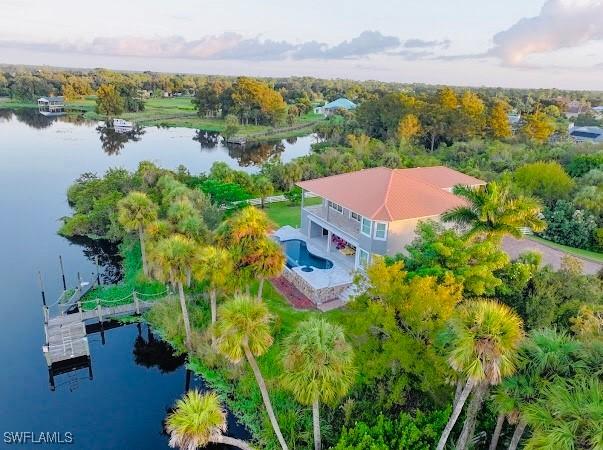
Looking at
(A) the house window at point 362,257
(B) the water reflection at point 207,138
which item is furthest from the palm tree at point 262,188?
(B) the water reflection at point 207,138

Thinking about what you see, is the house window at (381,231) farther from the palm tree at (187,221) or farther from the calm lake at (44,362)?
the calm lake at (44,362)

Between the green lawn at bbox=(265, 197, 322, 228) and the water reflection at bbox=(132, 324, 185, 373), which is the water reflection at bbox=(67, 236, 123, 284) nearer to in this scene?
the water reflection at bbox=(132, 324, 185, 373)

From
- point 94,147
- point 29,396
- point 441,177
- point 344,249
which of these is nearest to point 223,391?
point 29,396

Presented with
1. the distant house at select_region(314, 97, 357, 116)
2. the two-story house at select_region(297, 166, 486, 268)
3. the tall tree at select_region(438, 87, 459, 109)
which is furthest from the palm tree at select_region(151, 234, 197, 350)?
the distant house at select_region(314, 97, 357, 116)

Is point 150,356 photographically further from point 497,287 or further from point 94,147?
point 94,147

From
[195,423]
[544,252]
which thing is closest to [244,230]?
[195,423]

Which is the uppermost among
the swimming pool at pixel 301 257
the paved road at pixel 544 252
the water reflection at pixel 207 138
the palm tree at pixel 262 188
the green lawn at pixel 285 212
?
the palm tree at pixel 262 188
